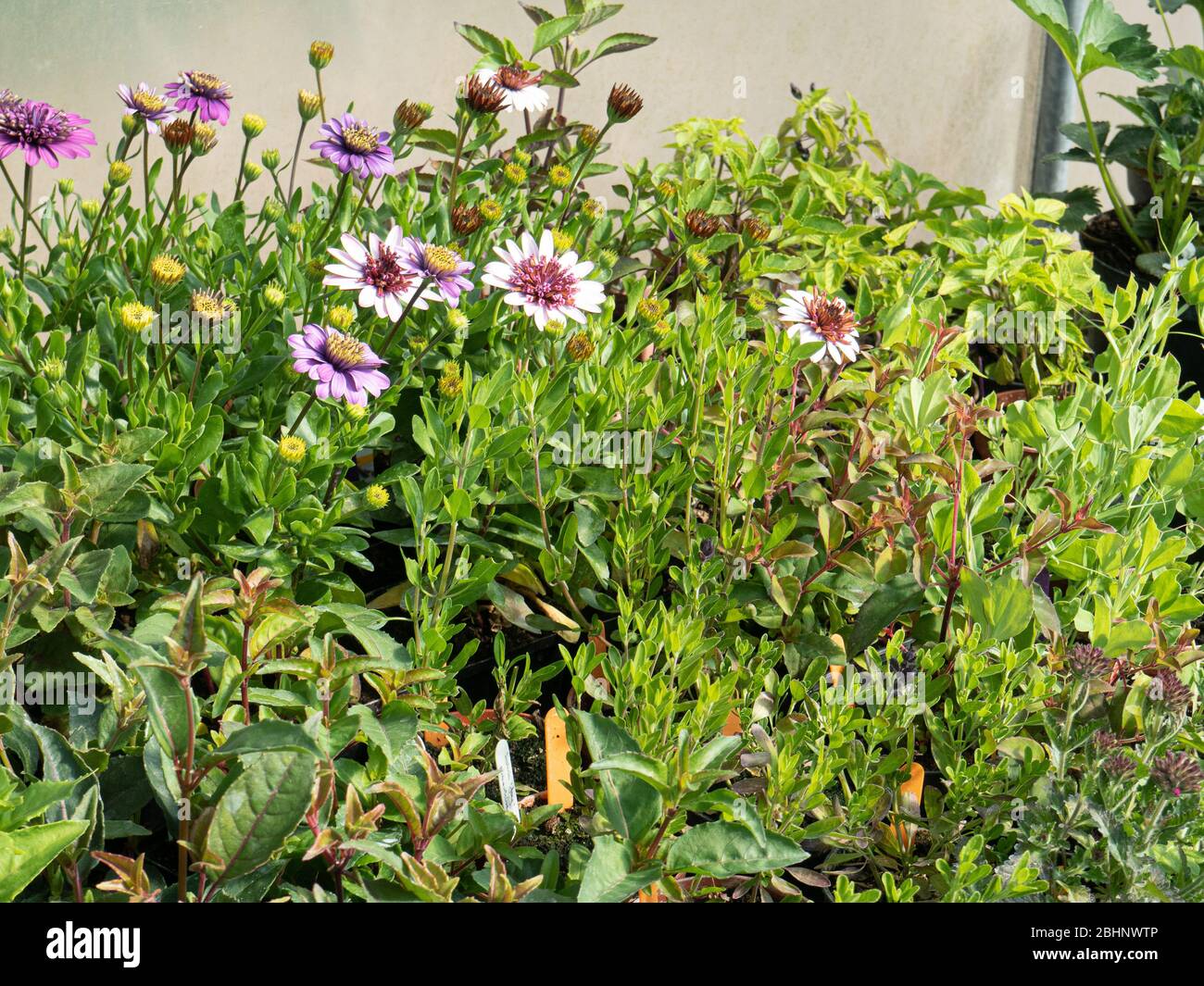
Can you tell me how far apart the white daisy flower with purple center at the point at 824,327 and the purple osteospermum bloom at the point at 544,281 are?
241 millimetres

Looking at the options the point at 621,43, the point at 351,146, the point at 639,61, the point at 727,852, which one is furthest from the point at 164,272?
the point at 639,61

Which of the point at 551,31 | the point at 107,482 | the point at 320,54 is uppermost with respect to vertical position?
the point at 551,31

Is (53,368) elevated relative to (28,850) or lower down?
elevated

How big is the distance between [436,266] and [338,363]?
152 millimetres

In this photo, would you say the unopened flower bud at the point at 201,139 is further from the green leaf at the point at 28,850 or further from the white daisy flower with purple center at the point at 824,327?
the green leaf at the point at 28,850

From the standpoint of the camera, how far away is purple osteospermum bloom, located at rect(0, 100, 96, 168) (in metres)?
1.25

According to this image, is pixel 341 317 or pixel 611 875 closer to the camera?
pixel 611 875

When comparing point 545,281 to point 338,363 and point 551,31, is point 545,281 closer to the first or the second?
point 338,363

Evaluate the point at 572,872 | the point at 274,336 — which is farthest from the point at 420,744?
the point at 274,336

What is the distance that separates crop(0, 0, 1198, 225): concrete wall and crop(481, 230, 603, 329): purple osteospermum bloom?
108 cm

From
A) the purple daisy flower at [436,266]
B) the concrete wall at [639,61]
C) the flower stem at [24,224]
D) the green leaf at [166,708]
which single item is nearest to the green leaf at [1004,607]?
the purple daisy flower at [436,266]

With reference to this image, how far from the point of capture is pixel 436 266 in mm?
1203

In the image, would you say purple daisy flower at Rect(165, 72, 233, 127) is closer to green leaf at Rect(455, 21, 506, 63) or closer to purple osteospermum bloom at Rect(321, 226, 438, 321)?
purple osteospermum bloom at Rect(321, 226, 438, 321)

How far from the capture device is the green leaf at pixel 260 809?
2.62ft
